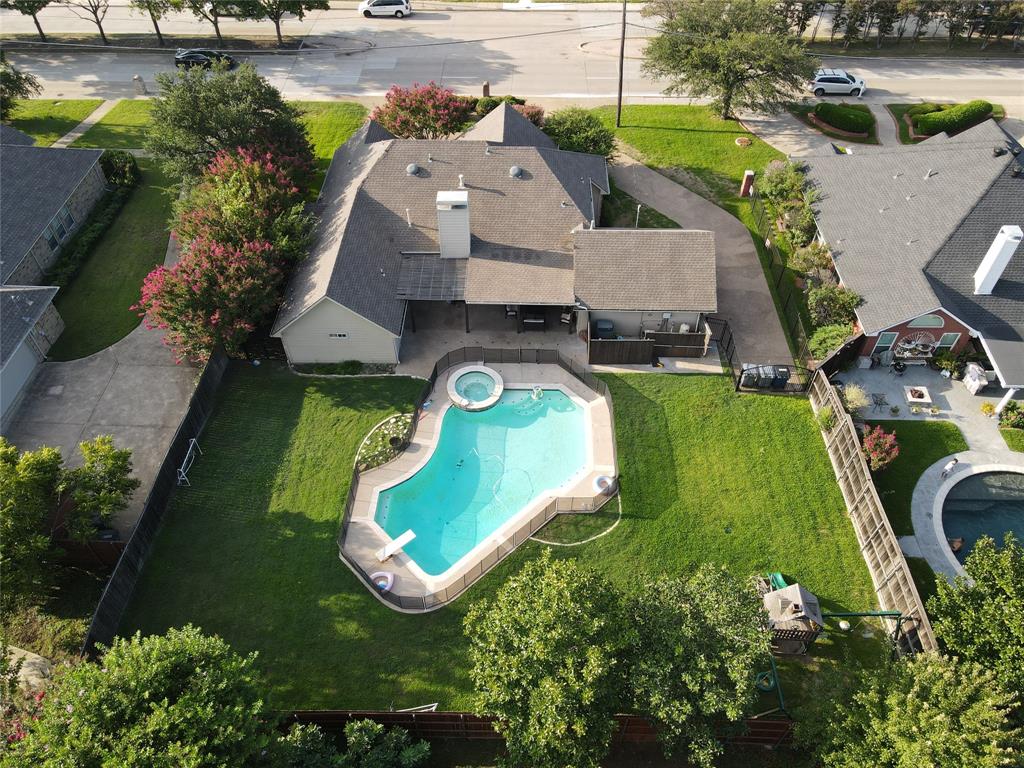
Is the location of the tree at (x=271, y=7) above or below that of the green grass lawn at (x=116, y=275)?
above

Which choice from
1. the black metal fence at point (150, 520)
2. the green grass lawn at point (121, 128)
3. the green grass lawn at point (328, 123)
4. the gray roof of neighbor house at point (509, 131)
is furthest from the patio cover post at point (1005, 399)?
the green grass lawn at point (121, 128)

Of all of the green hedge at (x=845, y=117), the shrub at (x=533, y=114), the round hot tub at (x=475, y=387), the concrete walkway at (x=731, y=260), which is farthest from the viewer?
the green hedge at (x=845, y=117)

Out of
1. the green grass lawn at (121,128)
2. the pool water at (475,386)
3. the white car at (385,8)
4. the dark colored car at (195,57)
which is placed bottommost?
the pool water at (475,386)

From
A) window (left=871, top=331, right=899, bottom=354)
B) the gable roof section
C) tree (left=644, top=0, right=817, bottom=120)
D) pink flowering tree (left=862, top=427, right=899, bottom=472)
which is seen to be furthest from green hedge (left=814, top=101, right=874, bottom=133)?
pink flowering tree (left=862, top=427, right=899, bottom=472)

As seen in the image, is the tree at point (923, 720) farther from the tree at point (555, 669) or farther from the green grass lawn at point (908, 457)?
the green grass lawn at point (908, 457)

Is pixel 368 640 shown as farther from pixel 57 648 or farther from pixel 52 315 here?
pixel 52 315

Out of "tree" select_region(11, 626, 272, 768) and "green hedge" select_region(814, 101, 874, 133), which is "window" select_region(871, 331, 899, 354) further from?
"tree" select_region(11, 626, 272, 768)

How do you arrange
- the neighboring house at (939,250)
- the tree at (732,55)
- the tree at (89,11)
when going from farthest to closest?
the tree at (89,11) < the tree at (732,55) < the neighboring house at (939,250)
